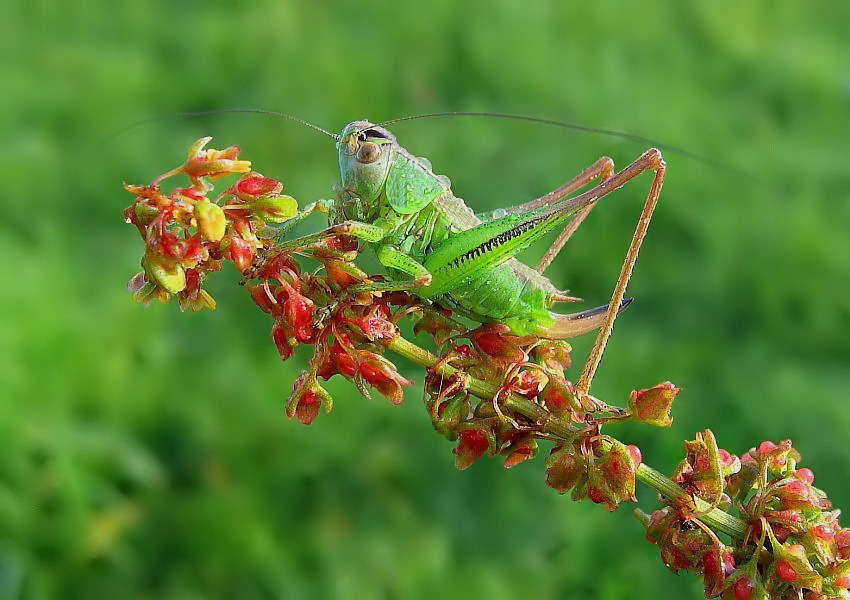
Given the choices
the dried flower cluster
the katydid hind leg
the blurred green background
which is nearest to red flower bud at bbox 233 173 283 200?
the dried flower cluster

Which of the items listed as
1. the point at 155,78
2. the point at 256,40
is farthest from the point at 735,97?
the point at 155,78

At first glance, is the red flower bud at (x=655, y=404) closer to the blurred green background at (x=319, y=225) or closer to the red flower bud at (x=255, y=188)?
the red flower bud at (x=255, y=188)

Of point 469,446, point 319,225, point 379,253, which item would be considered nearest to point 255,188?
point 379,253

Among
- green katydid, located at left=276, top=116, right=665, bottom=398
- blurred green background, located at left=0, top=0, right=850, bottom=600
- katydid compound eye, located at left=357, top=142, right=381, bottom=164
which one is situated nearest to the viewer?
green katydid, located at left=276, top=116, right=665, bottom=398

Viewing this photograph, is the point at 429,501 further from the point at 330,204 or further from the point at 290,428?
the point at 330,204

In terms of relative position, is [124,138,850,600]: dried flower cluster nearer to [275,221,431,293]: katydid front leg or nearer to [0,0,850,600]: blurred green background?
[275,221,431,293]: katydid front leg

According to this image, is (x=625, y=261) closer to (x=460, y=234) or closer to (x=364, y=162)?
(x=460, y=234)
